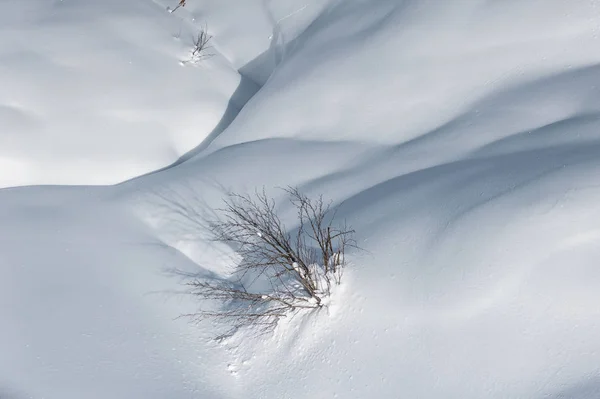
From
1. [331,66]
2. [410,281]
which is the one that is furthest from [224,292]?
[331,66]

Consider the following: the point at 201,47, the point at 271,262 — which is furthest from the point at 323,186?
the point at 201,47

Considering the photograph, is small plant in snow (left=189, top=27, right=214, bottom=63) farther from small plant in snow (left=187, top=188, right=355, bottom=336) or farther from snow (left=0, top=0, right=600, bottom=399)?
small plant in snow (left=187, top=188, right=355, bottom=336)

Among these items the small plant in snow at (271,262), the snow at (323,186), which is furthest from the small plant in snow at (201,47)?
the small plant in snow at (271,262)

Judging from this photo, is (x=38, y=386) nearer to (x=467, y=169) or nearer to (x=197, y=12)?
(x=467, y=169)

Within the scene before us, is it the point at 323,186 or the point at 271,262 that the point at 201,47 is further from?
the point at 271,262

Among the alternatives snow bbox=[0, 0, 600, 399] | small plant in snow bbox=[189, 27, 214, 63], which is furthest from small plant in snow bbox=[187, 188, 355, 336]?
small plant in snow bbox=[189, 27, 214, 63]

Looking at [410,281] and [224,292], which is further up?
[224,292]

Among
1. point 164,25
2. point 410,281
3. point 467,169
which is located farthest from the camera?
point 164,25
